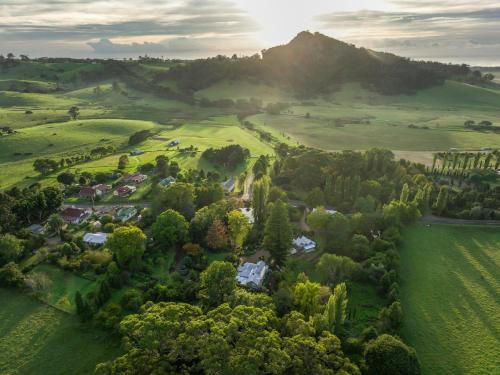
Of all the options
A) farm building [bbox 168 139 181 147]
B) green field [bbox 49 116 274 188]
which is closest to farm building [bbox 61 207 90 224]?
green field [bbox 49 116 274 188]

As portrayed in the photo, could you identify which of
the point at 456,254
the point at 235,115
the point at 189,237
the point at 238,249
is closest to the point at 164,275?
the point at 189,237

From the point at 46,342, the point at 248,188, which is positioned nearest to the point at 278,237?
the point at 46,342

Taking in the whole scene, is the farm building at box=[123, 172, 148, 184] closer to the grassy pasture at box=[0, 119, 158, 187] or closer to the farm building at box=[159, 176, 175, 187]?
the farm building at box=[159, 176, 175, 187]

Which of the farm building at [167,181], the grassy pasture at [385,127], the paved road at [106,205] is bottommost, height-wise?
the paved road at [106,205]

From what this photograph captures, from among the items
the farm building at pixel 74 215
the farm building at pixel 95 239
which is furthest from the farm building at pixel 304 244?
the farm building at pixel 74 215

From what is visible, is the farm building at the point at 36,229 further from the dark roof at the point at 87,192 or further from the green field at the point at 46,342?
the green field at the point at 46,342

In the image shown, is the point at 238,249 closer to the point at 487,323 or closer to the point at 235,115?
the point at 487,323

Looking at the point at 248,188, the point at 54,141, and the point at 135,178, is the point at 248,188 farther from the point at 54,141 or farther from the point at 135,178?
the point at 54,141
